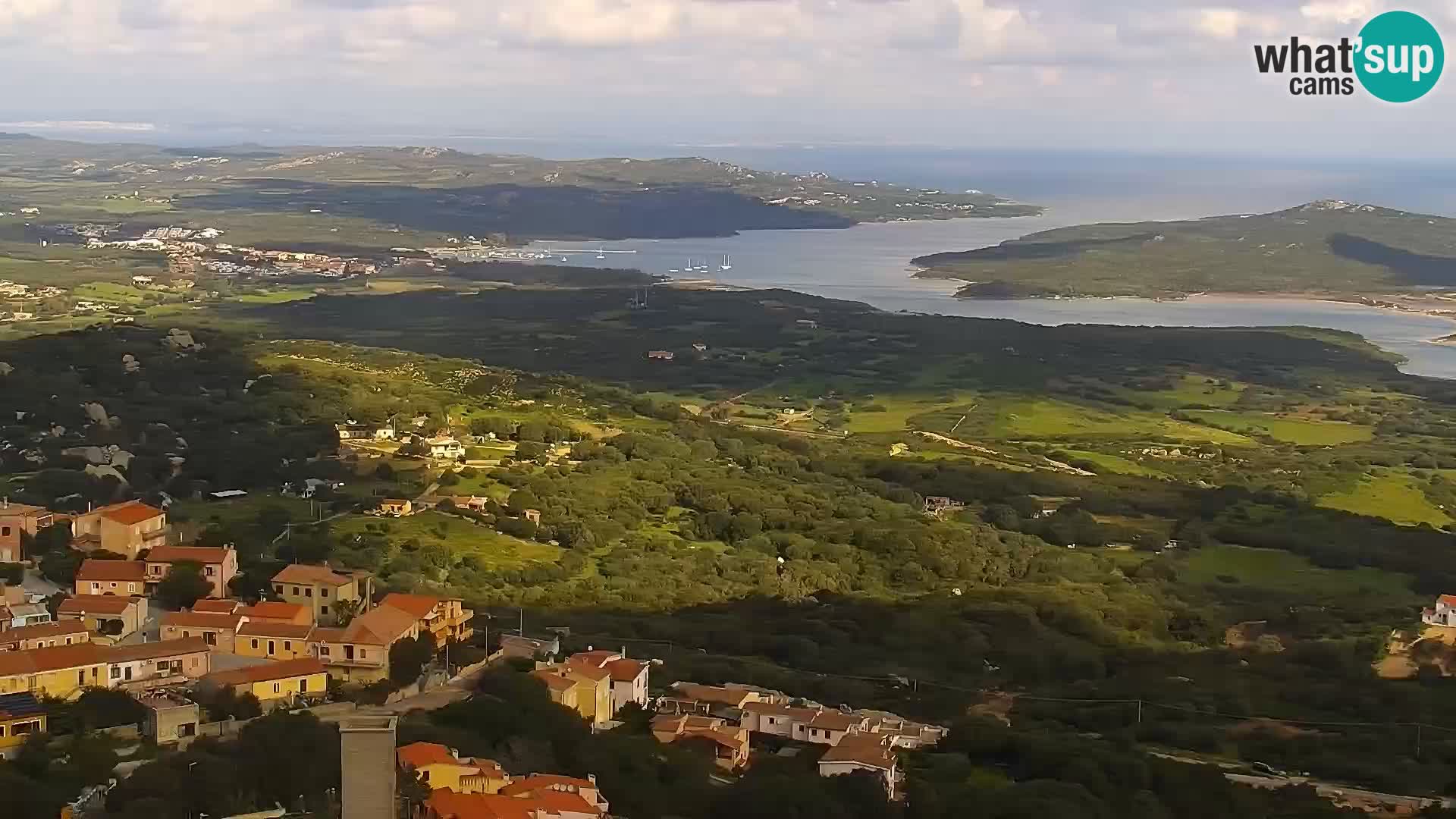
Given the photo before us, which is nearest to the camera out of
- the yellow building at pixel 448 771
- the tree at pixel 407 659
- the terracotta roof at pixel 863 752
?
the yellow building at pixel 448 771

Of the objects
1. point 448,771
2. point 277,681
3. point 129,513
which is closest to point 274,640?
point 277,681

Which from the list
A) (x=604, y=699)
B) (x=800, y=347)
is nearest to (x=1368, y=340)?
(x=800, y=347)

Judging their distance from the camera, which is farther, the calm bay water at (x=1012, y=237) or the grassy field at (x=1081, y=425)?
the calm bay water at (x=1012, y=237)

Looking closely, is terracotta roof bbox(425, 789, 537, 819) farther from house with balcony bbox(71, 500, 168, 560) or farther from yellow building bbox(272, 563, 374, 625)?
house with balcony bbox(71, 500, 168, 560)

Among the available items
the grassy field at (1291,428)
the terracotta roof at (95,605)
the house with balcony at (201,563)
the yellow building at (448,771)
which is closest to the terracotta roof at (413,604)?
the house with balcony at (201,563)

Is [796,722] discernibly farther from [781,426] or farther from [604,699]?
[781,426]

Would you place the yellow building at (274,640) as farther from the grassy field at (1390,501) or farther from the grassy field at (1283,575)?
the grassy field at (1390,501)
